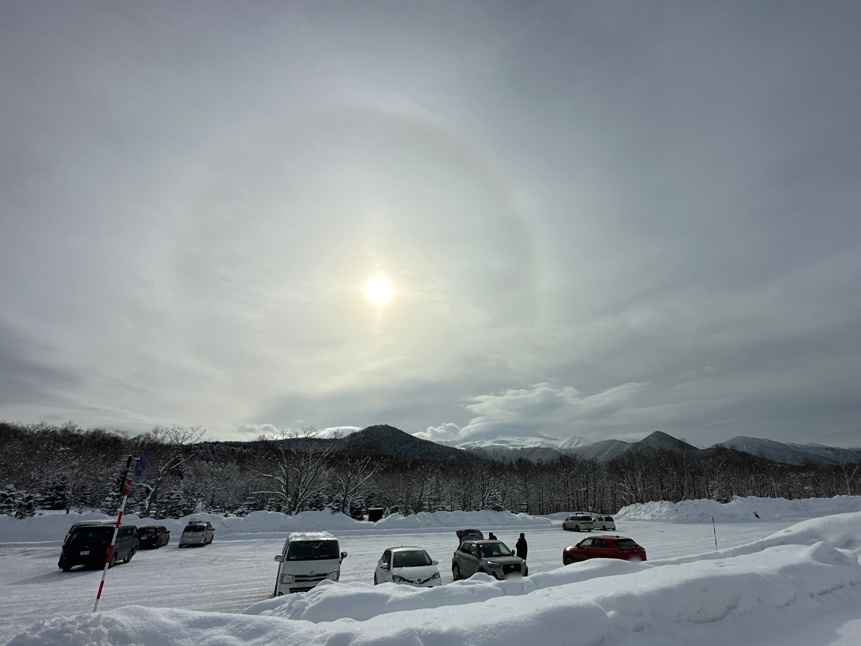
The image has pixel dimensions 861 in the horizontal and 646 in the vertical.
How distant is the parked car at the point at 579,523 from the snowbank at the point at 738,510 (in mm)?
22941

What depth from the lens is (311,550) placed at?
44.8 feet

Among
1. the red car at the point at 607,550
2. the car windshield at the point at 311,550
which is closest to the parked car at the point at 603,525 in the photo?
the red car at the point at 607,550

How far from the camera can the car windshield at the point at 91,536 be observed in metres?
18.2

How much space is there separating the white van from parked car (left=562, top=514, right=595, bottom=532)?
32.9 m

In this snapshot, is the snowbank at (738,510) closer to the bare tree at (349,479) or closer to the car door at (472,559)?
the bare tree at (349,479)

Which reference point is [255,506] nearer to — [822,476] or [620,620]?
[620,620]

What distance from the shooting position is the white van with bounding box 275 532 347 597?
490 inches

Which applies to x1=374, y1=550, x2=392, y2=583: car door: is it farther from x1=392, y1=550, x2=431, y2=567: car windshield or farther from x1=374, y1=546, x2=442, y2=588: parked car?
x1=392, y1=550, x2=431, y2=567: car windshield

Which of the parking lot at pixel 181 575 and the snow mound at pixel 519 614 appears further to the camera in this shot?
the parking lot at pixel 181 575

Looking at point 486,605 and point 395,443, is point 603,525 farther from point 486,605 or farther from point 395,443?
point 395,443

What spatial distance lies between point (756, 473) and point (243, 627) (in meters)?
145

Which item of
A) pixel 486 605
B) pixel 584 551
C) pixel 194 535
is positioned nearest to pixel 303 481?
pixel 194 535

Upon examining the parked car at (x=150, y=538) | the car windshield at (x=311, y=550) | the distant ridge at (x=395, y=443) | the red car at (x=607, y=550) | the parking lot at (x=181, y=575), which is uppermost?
the distant ridge at (x=395, y=443)

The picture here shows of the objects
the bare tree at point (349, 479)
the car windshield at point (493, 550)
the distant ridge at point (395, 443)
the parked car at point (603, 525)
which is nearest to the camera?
the car windshield at point (493, 550)
